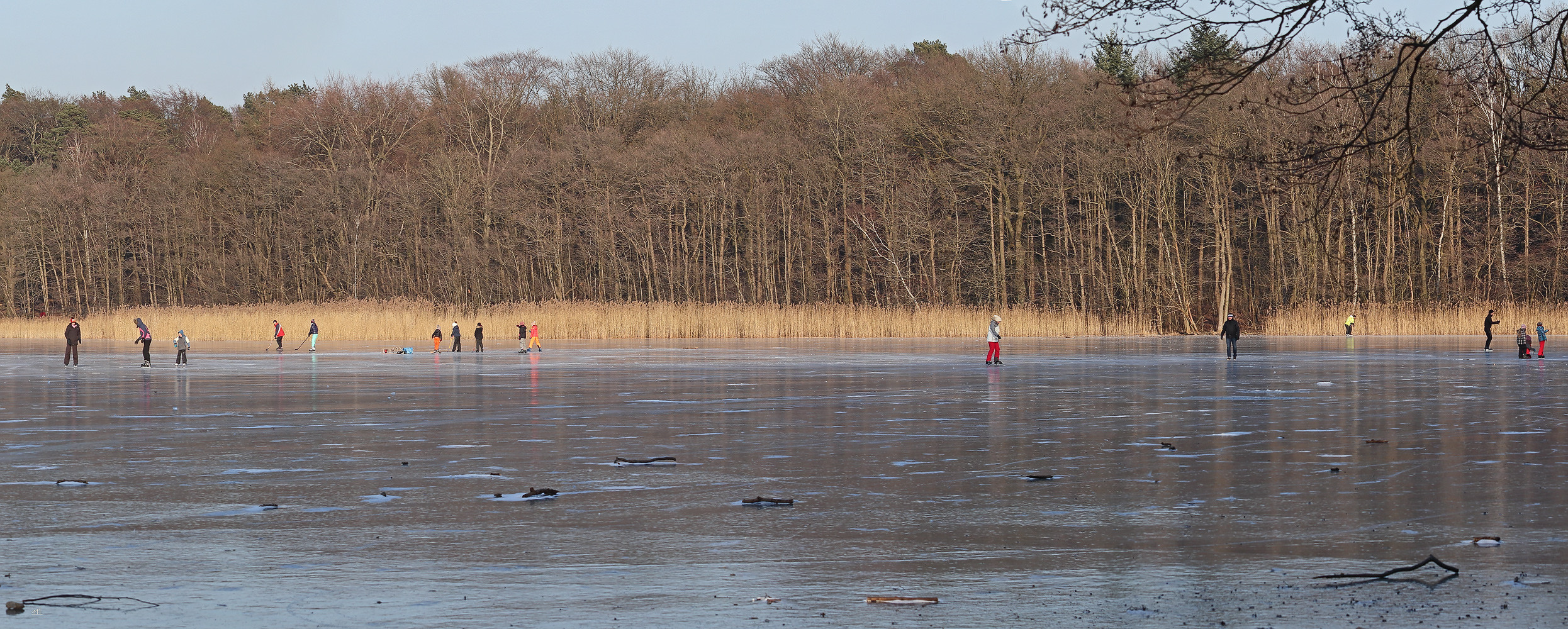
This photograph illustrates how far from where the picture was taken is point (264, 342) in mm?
49375

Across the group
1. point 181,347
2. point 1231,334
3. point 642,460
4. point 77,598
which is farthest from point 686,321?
point 77,598

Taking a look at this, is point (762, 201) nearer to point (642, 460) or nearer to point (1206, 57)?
point (642, 460)

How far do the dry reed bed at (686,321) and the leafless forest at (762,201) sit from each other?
2.54 meters

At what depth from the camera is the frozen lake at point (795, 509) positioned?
5980 mm

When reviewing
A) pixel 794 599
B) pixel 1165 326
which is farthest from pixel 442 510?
pixel 1165 326

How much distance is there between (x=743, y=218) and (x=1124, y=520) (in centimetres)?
5651

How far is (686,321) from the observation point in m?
49.1

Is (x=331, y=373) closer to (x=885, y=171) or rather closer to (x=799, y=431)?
(x=799, y=431)

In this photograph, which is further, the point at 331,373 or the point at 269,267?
the point at 269,267

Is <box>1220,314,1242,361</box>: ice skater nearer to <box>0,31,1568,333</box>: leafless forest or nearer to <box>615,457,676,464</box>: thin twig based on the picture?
<box>0,31,1568,333</box>: leafless forest

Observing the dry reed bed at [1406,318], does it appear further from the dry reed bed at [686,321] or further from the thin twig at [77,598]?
the thin twig at [77,598]

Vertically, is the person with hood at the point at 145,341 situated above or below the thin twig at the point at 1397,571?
above

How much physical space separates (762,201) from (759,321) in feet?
48.8

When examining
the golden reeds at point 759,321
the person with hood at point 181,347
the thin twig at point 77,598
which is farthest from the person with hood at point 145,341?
the thin twig at point 77,598
